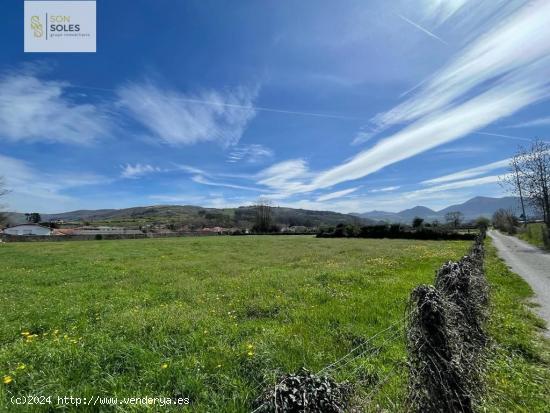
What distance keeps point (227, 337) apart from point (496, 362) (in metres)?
5.02

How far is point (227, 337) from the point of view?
6234 mm

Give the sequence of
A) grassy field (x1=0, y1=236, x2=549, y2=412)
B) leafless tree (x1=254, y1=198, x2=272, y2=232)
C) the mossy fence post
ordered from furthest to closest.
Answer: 1. leafless tree (x1=254, y1=198, x2=272, y2=232)
2. grassy field (x1=0, y1=236, x2=549, y2=412)
3. the mossy fence post

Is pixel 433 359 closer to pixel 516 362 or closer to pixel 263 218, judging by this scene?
pixel 516 362

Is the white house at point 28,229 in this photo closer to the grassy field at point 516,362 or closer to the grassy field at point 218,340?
the grassy field at point 218,340

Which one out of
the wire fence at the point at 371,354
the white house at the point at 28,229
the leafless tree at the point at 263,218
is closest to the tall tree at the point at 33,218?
the white house at the point at 28,229

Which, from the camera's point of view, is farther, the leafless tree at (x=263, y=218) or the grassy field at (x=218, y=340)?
the leafless tree at (x=263, y=218)

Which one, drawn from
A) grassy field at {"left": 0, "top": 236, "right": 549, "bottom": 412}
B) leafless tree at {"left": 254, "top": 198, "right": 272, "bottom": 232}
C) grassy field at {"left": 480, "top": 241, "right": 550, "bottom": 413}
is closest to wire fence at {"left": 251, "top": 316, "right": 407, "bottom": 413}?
grassy field at {"left": 0, "top": 236, "right": 549, "bottom": 412}

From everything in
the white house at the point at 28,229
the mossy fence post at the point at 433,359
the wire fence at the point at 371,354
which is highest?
the white house at the point at 28,229

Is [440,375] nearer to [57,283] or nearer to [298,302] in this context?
[298,302]

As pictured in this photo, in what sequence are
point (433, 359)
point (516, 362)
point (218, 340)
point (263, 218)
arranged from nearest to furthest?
point (433, 359), point (516, 362), point (218, 340), point (263, 218)

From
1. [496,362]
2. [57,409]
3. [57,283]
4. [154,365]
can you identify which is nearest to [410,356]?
[496,362]

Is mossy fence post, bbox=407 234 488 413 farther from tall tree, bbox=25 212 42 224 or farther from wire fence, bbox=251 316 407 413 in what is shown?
tall tree, bbox=25 212 42 224

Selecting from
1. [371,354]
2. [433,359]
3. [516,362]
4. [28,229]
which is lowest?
[516,362]

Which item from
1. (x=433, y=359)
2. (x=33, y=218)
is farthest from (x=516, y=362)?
(x=33, y=218)
